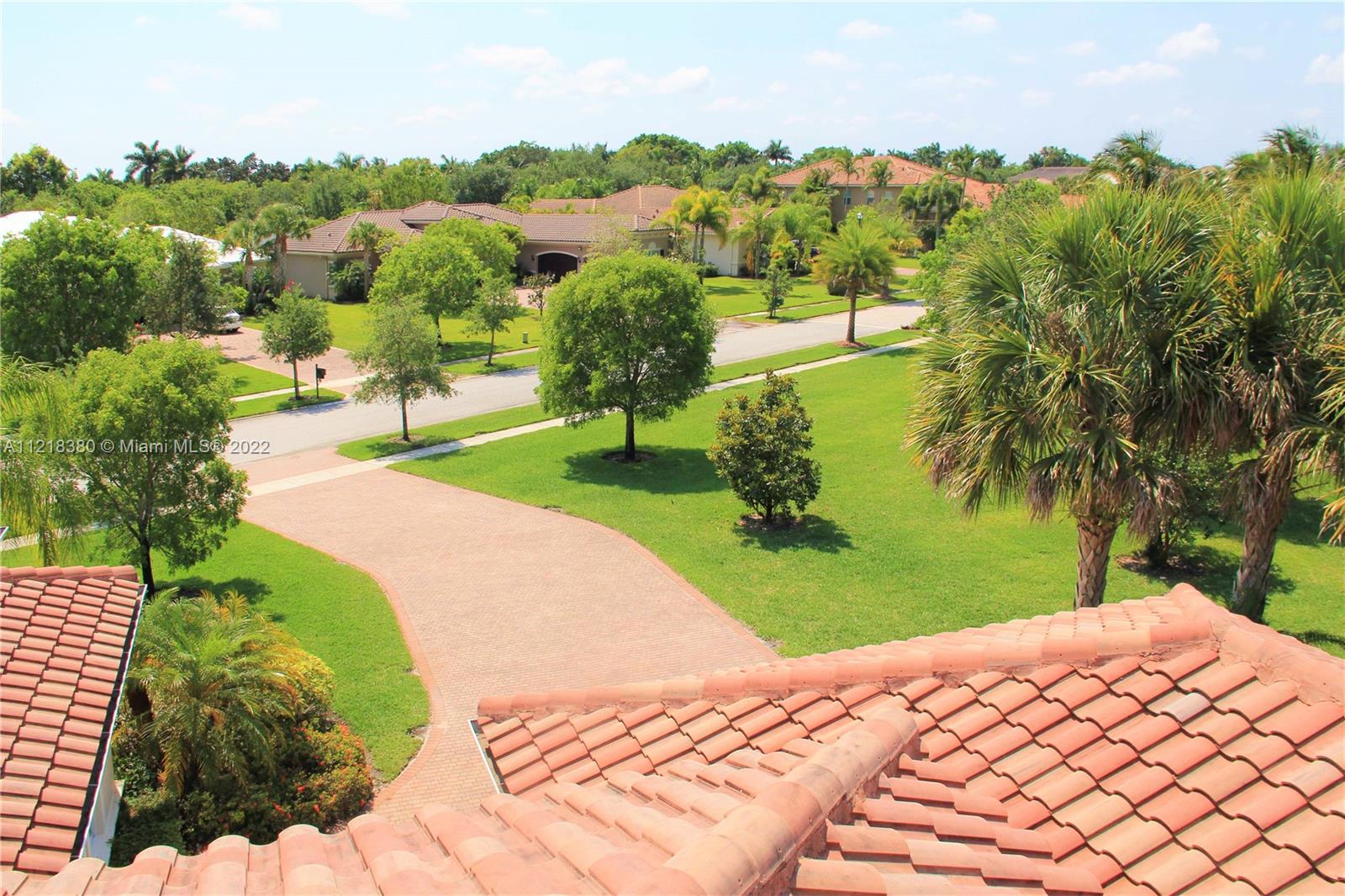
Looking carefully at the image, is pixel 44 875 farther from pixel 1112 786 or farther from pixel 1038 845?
pixel 1112 786

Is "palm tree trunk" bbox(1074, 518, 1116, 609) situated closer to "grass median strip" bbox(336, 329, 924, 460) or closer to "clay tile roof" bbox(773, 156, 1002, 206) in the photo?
"grass median strip" bbox(336, 329, 924, 460)

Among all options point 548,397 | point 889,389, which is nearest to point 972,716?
point 548,397

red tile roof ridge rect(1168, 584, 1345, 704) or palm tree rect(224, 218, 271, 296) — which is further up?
palm tree rect(224, 218, 271, 296)

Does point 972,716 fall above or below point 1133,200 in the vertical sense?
below

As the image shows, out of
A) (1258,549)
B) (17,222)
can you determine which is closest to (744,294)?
(17,222)

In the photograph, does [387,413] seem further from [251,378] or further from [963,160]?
[963,160]

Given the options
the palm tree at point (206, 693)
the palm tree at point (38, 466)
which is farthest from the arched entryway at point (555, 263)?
the palm tree at point (206, 693)

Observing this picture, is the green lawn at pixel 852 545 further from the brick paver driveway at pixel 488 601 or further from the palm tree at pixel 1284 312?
the palm tree at pixel 1284 312

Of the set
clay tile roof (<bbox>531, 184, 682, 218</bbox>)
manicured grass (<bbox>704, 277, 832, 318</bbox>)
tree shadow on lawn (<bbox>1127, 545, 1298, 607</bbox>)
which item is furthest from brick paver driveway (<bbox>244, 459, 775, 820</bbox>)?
clay tile roof (<bbox>531, 184, 682, 218</bbox>)
